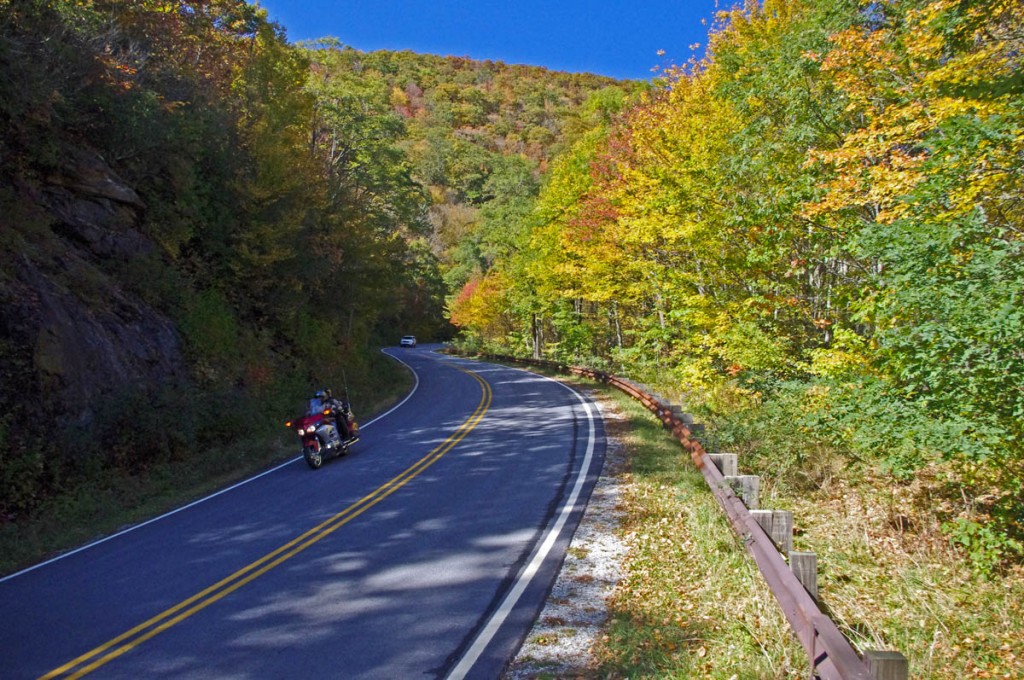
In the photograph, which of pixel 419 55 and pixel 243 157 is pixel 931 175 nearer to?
pixel 243 157

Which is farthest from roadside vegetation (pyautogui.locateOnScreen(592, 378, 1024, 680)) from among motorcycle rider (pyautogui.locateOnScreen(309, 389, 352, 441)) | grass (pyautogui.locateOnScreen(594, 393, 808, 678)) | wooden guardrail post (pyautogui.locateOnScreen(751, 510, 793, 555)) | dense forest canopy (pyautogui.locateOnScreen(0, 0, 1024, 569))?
motorcycle rider (pyautogui.locateOnScreen(309, 389, 352, 441))

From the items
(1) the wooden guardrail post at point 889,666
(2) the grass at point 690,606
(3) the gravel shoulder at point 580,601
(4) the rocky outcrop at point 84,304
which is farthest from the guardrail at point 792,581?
(4) the rocky outcrop at point 84,304

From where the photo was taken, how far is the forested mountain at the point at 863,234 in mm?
7312

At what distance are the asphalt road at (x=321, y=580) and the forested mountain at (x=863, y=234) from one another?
434cm

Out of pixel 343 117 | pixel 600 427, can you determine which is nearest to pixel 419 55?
pixel 343 117

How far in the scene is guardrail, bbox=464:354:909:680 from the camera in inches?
139

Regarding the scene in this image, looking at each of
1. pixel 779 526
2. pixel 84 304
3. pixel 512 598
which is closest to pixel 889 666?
pixel 779 526

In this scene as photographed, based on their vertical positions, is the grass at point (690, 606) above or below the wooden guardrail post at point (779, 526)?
below

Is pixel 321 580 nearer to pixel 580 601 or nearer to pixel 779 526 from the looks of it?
pixel 580 601

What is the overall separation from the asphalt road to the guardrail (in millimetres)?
2083

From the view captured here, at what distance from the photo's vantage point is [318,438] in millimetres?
14242

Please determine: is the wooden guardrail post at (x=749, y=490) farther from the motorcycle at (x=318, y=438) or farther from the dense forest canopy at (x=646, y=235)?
the motorcycle at (x=318, y=438)

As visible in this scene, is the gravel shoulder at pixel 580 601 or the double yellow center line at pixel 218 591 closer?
the gravel shoulder at pixel 580 601

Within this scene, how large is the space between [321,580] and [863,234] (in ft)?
25.9
